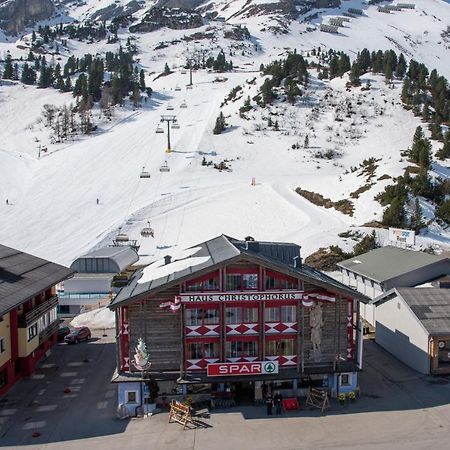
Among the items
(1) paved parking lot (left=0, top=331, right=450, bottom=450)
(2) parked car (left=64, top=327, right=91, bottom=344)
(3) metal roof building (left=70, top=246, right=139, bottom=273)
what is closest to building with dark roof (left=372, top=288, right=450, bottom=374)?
(1) paved parking lot (left=0, top=331, right=450, bottom=450)

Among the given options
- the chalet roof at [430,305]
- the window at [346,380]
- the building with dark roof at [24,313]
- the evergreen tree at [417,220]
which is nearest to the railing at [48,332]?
the building with dark roof at [24,313]

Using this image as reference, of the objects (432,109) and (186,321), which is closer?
(186,321)

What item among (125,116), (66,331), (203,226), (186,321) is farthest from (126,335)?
(125,116)

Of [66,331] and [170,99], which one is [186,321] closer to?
[66,331]

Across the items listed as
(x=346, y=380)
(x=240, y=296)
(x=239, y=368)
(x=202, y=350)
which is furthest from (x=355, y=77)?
(x=239, y=368)

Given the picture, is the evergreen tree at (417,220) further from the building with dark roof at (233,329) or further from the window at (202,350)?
the window at (202,350)

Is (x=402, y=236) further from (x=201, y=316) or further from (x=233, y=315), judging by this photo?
(x=201, y=316)
